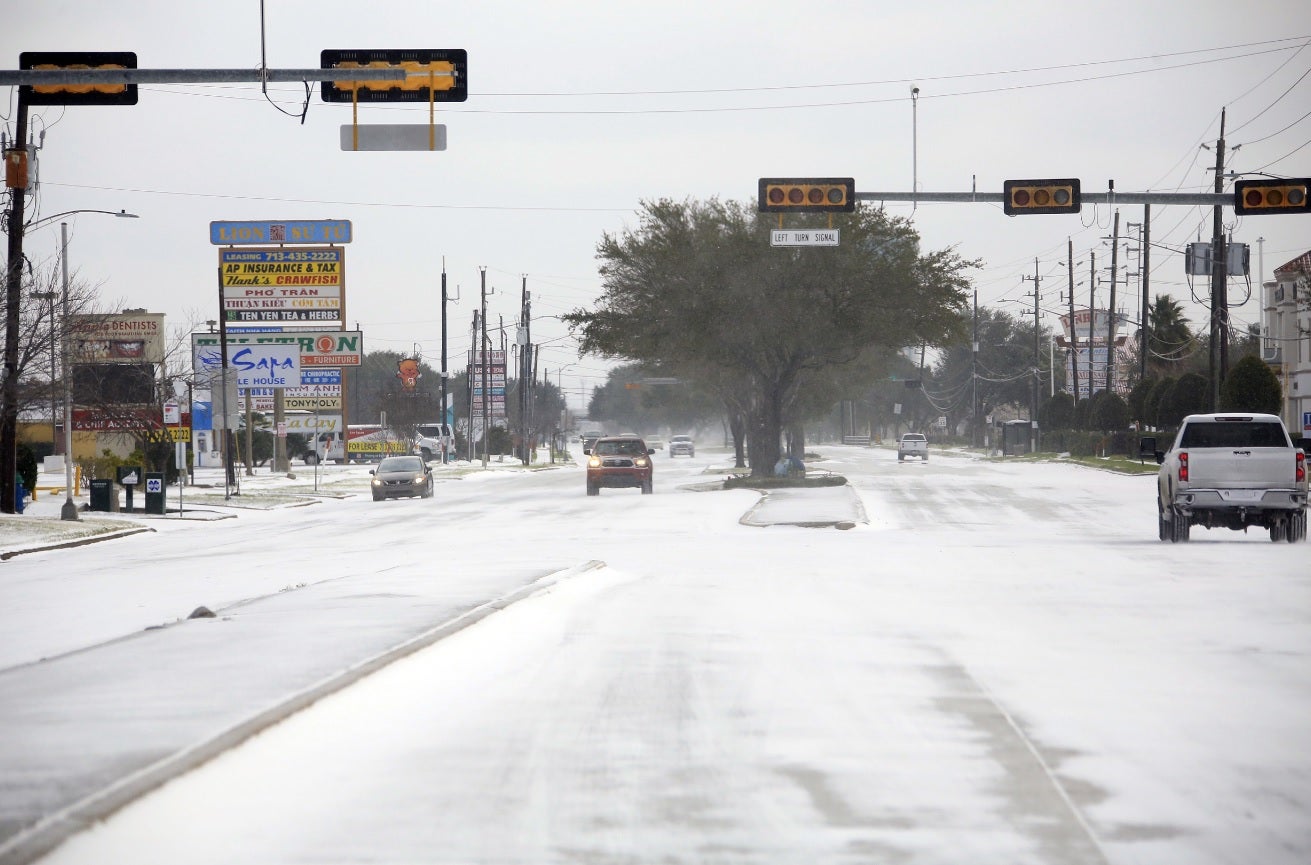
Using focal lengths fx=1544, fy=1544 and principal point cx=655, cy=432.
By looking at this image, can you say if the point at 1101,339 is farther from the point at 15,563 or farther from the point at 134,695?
the point at 134,695

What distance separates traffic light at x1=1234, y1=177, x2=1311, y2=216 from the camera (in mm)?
27781

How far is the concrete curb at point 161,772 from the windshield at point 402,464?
39792 mm

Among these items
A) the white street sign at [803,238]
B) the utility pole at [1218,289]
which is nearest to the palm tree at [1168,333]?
the utility pole at [1218,289]

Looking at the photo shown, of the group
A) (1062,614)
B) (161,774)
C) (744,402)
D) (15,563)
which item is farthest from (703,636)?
(744,402)

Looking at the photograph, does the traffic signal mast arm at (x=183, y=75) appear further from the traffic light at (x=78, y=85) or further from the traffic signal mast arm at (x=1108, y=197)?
the traffic signal mast arm at (x=1108, y=197)

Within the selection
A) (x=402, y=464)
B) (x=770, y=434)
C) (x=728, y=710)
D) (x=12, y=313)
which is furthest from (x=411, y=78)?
(x=770, y=434)

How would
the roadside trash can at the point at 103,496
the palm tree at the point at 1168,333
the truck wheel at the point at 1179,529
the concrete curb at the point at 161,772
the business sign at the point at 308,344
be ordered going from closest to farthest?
the concrete curb at the point at 161,772 → the truck wheel at the point at 1179,529 → the roadside trash can at the point at 103,496 → the business sign at the point at 308,344 → the palm tree at the point at 1168,333

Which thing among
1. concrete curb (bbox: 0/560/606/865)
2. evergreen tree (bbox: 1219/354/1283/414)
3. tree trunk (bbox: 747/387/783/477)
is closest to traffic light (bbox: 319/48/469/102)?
concrete curb (bbox: 0/560/606/865)

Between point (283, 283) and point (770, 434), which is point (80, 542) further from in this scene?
point (283, 283)

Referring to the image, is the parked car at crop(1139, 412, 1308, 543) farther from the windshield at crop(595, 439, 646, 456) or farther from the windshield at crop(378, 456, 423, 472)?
the windshield at crop(378, 456, 423, 472)

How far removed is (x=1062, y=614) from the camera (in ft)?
47.2

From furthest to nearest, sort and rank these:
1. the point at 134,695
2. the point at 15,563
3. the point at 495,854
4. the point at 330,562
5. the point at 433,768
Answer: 1. the point at 15,563
2. the point at 330,562
3. the point at 134,695
4. the point at 433,768
5. the point at 495,854

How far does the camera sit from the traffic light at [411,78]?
1886 cm

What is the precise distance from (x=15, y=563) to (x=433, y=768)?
20194 mm
